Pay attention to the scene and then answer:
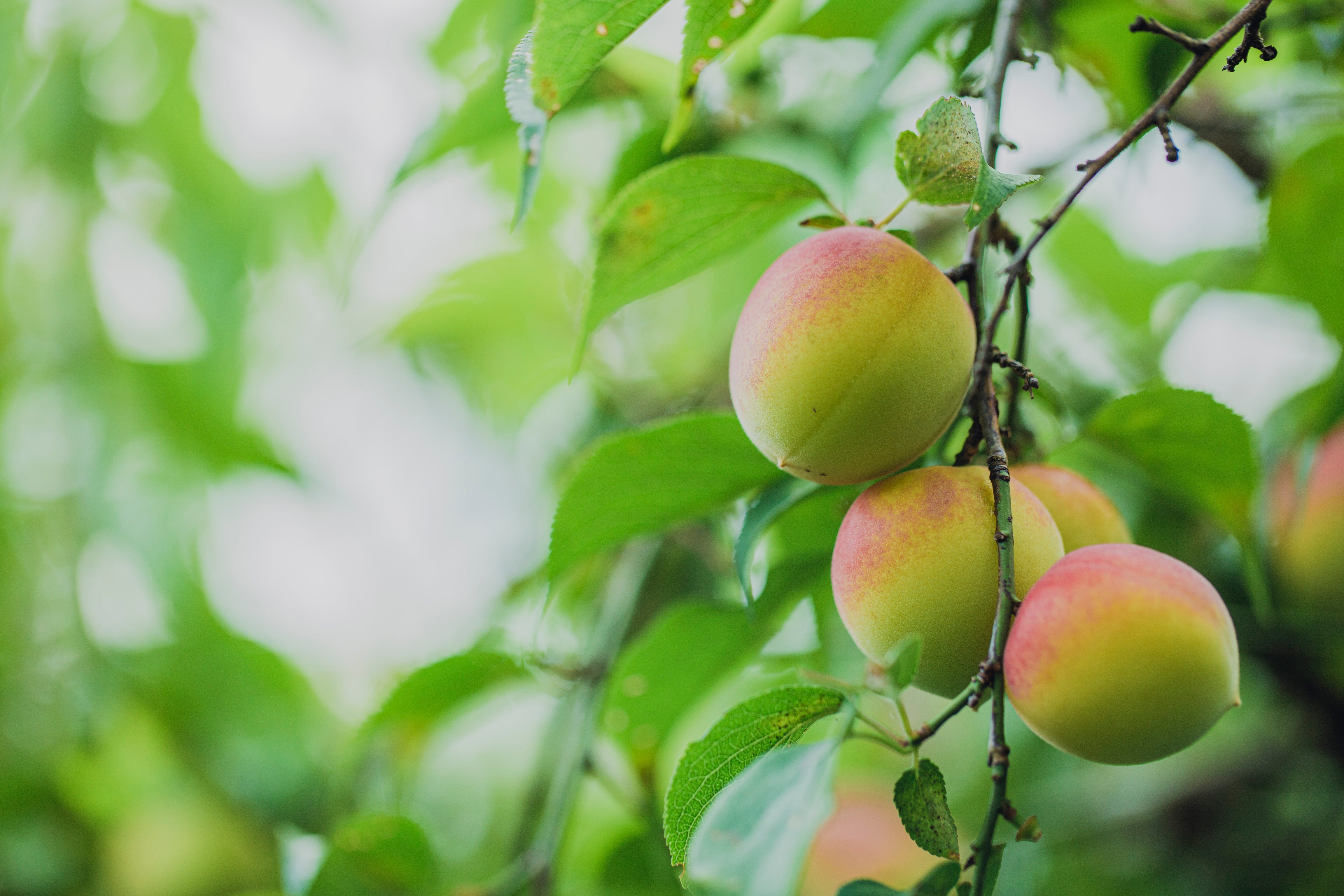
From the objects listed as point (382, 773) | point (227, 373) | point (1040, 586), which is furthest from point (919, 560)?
point (227, 373)

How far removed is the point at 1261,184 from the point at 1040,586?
663 millimetres

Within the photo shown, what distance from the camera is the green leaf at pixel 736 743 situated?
0.40 meters

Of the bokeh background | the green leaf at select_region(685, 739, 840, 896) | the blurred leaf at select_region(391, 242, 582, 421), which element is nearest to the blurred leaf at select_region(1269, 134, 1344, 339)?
the bokeh background

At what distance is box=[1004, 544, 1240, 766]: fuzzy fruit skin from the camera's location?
1.06ft

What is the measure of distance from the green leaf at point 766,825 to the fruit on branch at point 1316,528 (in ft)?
2.17

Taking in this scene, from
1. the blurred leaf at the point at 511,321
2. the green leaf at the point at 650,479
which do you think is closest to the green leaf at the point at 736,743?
the green leaf at the point at 650,479

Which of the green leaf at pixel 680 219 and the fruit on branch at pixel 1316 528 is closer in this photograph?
the green leaf at pixel 680 219

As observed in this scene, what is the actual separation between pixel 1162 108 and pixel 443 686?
0.62 meters

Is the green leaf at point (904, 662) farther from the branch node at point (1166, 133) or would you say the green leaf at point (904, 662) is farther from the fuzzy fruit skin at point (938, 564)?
the branch node at point (1166, 133)

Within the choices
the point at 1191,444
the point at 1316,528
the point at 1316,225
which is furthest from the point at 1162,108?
the point at 1316,528

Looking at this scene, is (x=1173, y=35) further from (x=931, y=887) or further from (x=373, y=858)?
(x=373, y=858)

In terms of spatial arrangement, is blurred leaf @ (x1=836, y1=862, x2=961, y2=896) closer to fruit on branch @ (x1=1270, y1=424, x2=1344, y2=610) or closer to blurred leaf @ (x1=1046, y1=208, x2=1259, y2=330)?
fruit on branch @ (x1=1270, y1=424, x2=1344, y2=610)

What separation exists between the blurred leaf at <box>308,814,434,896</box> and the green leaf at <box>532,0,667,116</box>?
50cm

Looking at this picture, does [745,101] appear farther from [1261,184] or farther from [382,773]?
[382,773]
